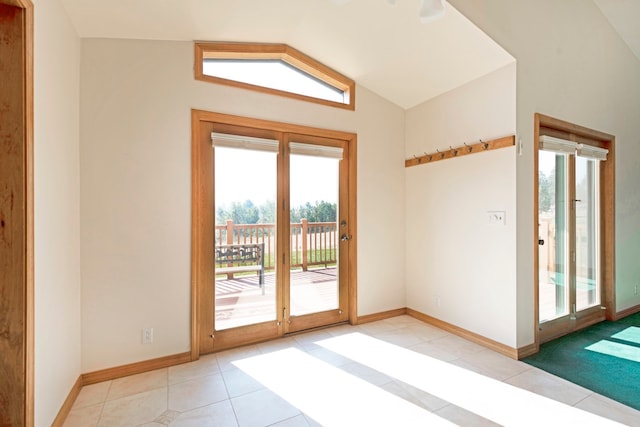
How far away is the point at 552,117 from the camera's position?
2945mm

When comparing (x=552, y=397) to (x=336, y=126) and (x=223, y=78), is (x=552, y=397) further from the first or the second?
(x=223, y=78)

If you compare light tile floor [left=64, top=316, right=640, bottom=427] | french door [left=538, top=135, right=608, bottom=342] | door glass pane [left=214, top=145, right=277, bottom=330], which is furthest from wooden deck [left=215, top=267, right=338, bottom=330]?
french door [left=538, top=135, right=608, bottom=342]

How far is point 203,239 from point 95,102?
1.33 metres

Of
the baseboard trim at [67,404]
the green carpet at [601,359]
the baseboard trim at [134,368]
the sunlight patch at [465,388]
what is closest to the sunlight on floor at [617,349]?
the green carpet at [601,359]

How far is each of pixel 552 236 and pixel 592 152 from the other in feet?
3.78


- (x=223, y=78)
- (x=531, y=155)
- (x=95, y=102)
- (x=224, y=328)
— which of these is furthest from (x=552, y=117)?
(x=95, y=102)

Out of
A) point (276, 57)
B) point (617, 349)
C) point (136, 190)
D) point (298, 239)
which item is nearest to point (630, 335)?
point (617, 349)

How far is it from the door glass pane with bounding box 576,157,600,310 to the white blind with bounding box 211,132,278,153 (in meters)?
3.39

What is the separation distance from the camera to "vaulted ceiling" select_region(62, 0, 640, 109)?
2188mm

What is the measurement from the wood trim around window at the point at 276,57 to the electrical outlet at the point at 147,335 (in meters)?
2.16

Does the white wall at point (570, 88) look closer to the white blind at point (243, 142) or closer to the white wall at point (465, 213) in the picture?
the white wall at point (465, 213)

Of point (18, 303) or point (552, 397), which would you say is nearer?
point (18, 303)

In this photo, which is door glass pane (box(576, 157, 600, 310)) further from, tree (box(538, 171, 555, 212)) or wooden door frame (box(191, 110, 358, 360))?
wooden door frame (box(191, 110, 358, 360))

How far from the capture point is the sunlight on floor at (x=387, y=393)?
73.2 inches
